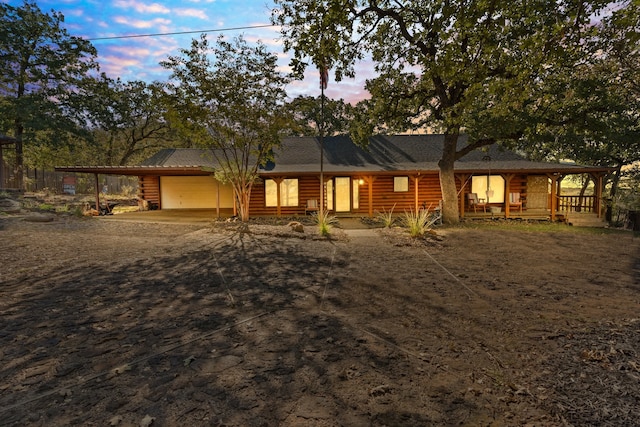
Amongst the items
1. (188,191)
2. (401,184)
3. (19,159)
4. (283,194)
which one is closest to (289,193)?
(283,194)

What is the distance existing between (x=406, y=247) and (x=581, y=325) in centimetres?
555

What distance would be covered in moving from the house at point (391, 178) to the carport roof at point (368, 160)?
2.1 inches

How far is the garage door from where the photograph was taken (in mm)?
21750

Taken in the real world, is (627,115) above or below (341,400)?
above

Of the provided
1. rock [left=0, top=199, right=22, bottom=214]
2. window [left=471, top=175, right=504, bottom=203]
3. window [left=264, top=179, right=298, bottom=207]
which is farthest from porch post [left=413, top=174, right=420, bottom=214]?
rock [left=0, top=199, right=22, bottom=214]

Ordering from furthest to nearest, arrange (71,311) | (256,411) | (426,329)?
(71,311) < (426,329) < (256,411)

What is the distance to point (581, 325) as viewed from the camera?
4.10 m

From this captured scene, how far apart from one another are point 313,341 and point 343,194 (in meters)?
16.0

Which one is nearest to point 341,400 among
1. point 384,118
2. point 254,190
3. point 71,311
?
point 71,311

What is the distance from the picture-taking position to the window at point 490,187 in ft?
61.7

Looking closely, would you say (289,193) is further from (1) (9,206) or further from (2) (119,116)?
(2) (119,116)

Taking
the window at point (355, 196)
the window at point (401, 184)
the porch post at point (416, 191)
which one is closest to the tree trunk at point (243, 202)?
the window at point (355, 196)

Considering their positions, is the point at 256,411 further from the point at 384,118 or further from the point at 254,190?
the point at 254,190

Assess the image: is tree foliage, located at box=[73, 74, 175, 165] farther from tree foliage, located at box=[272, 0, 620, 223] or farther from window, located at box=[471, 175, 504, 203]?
window, located at box=[471, 175, 504, 203]
